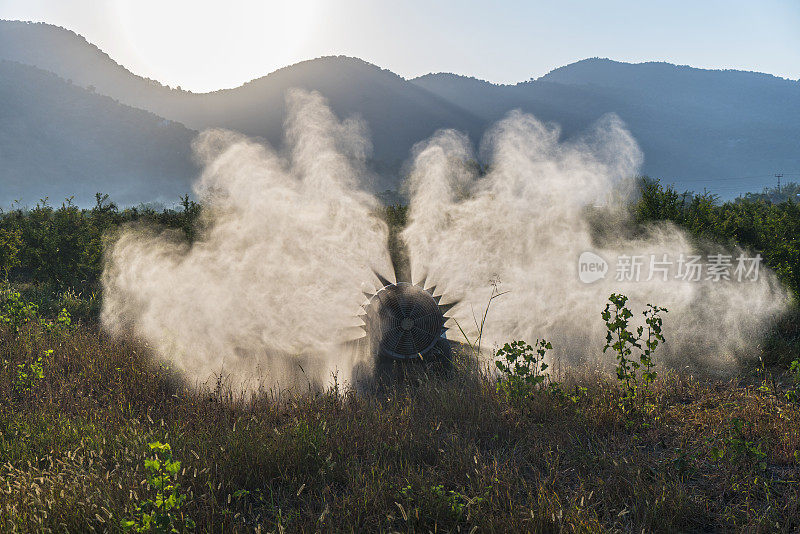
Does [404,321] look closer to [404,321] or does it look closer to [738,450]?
[404,321]

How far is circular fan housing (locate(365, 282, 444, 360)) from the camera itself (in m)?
6.18

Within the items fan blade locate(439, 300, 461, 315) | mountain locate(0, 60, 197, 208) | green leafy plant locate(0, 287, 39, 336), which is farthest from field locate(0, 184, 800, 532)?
mountain locate(0, 60, 197, 208)

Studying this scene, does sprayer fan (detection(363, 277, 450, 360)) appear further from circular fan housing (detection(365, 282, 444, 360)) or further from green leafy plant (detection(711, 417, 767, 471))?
green leafy plant (detection(711, 417, 767, 471))

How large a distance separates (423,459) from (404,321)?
2405 millimetres

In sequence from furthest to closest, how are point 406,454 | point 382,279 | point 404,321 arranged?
point 382,279
point 404,321
point 406,454

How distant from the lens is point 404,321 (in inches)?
243

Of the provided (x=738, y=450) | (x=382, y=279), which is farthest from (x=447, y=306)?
(x=738, y=450)

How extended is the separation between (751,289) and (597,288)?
2.77 m

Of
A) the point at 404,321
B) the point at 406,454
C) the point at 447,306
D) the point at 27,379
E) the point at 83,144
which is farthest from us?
the point at 83,144

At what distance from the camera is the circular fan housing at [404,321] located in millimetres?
6184

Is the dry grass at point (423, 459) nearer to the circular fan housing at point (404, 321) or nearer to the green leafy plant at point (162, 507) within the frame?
the green leafy plant at point (162, 507)

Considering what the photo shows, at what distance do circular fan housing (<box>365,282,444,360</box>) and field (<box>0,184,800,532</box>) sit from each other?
0.41 meters

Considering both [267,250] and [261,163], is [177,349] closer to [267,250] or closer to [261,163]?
[267,250]

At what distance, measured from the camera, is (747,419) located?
452 cm
